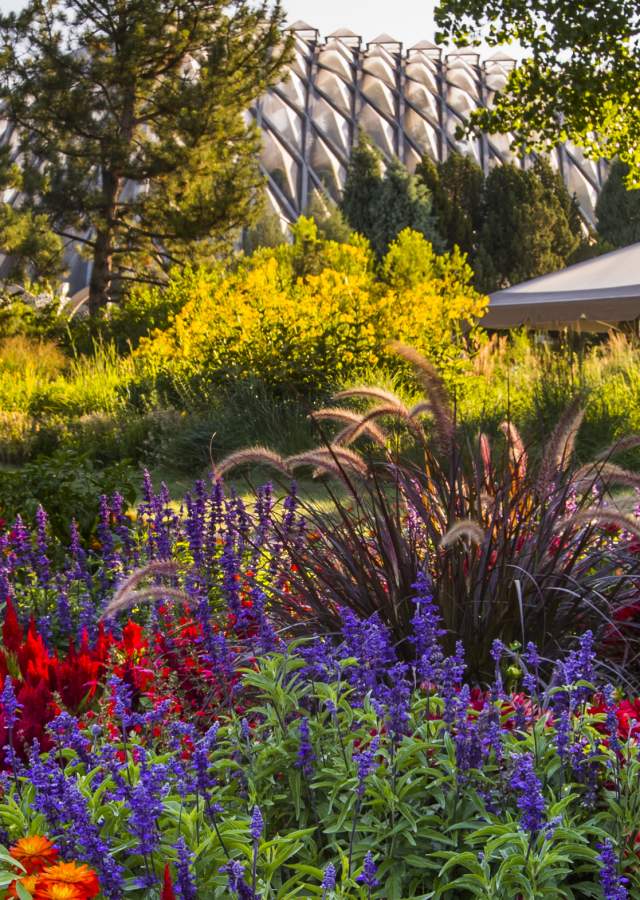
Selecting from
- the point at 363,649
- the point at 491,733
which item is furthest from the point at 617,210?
the point at 491,733

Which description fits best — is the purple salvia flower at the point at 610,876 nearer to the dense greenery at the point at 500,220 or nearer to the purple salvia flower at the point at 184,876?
the purple salvia flower at the point at 184,876

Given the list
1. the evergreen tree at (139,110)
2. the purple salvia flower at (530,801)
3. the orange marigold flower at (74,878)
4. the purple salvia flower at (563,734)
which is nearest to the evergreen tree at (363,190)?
the evergreen tree at (139,110)

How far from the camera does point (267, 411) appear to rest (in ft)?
36.2

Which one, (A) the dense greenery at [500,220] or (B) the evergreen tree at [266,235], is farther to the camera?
(B) the evergreen tree at [266,235]

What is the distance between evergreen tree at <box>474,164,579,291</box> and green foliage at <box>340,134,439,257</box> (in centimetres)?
237

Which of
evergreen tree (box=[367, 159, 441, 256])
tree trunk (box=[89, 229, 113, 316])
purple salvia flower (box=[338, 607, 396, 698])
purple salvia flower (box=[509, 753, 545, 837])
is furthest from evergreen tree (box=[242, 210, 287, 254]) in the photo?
purple salvia flower (box=[509, 753, 545, 837])

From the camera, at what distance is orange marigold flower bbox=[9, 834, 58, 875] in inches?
67.3

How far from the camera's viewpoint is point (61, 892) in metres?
1.51

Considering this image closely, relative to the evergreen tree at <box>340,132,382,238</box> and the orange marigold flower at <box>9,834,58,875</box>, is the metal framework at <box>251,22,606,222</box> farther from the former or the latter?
the orange marigold flower at <box>9,834,58,875</box>

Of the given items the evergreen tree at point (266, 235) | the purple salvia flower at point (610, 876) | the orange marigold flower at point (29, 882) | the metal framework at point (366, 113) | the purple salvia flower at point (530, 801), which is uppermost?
the metal framework at point (366, 113)

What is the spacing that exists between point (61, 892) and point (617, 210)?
1696 inches

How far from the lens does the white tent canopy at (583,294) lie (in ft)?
43.0

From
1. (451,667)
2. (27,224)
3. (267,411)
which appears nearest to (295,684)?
(451,667)

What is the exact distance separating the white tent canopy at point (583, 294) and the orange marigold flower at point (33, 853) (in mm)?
11622
